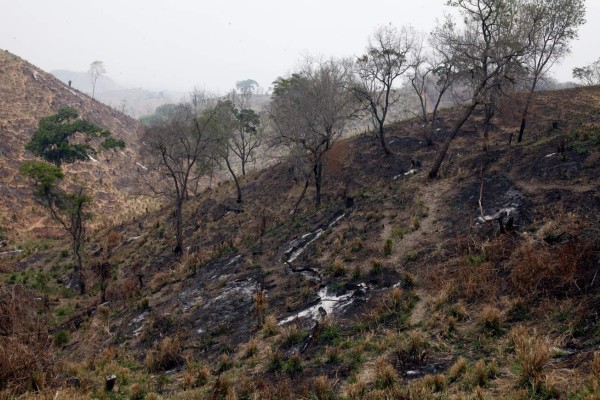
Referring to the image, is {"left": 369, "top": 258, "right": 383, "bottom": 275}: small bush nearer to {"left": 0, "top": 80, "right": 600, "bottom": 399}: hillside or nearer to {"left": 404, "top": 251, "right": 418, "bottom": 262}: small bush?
{"left": 0, "top": 80, "right": 600, "bottom": 399}: hillside

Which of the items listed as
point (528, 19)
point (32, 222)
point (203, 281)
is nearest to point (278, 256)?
point (203, 281)

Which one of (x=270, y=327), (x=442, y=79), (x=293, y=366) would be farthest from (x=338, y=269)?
(x=442, y=79)

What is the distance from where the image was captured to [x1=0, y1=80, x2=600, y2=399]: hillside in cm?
891

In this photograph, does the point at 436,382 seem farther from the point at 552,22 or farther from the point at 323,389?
the point at 552,22

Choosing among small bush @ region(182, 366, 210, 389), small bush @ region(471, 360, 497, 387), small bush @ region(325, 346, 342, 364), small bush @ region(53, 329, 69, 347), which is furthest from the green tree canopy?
small bush @ region(471, 360, 497, 387)

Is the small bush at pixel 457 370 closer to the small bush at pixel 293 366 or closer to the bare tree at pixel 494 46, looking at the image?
the small bush at pixel 293 366

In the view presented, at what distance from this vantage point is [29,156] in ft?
175

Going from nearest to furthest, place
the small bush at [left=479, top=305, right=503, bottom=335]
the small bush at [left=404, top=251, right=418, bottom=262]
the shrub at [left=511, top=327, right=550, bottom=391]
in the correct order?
the shrub at [left=511, top=327, right=550, bottom=391] → the small bush at [left=479, top=305, right=503, bottom=335] → the small bush at [left=404, top=251, right=418, bottom=262]

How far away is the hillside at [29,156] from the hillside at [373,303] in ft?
69.4

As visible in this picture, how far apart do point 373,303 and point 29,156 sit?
56669mm

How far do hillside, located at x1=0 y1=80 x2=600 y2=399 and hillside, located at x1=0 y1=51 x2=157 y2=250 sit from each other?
21.2 m

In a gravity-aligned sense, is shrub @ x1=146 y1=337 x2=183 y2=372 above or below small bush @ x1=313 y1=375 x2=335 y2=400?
below

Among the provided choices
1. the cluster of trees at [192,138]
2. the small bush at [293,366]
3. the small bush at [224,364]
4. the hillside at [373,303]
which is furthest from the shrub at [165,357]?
the cluster of trees at [192,138]

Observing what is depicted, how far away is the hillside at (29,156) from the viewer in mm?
44938
